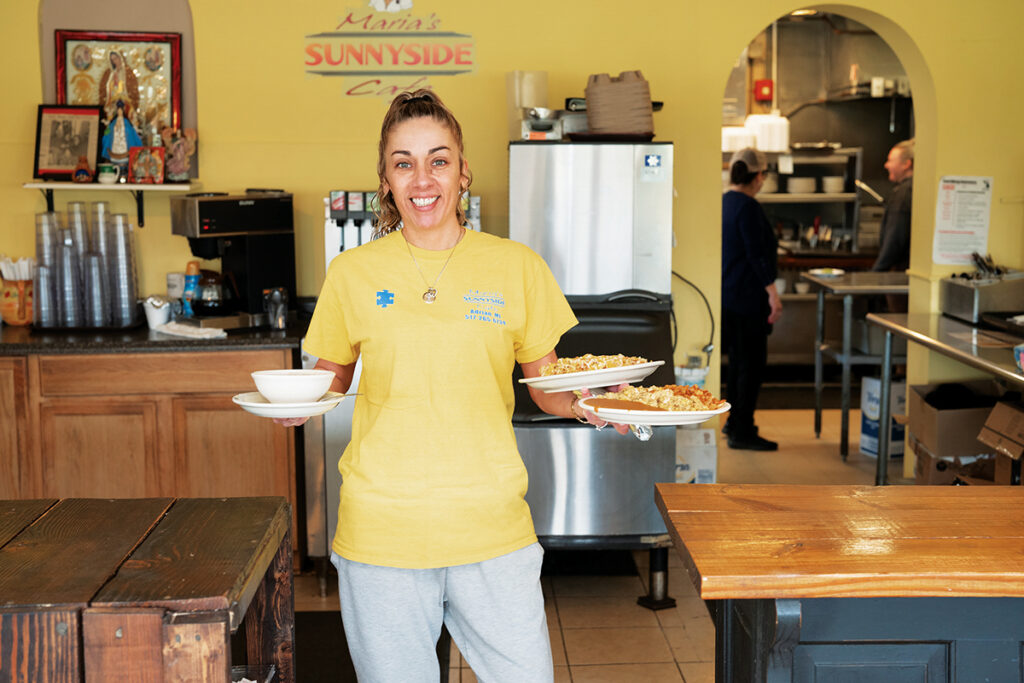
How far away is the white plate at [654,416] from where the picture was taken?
1.86 m

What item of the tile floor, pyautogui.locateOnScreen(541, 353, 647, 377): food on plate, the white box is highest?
pyautogui.locateOnScreen(541, 353, 647, 377): food on plate

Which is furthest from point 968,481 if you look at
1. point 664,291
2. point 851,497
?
point 851,497

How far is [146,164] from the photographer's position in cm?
421

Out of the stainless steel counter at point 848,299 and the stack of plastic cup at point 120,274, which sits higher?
the stack of plastic cup at point 120,274

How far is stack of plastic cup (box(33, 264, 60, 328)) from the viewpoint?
4.11m

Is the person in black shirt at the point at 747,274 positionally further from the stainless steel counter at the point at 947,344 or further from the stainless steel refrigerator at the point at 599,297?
the stainless steel refrigerator at the point at 599,297

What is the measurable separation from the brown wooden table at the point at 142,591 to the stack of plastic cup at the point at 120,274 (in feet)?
7.47

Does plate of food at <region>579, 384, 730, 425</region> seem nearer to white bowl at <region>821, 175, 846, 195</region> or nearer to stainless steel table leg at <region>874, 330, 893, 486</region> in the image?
stainless steel table leg at <region>874, 330, 893, 486</region>

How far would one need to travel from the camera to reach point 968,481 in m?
4.14

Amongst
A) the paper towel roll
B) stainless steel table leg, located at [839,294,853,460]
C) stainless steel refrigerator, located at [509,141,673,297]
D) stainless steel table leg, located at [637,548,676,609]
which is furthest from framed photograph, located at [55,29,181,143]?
stainless steel table leg, located at [839,294,853,460]

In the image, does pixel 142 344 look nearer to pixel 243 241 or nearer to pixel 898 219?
pixel 243 241

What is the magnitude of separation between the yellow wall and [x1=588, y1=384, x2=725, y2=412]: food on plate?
2.45 metres

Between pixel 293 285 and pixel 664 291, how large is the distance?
1475 mm

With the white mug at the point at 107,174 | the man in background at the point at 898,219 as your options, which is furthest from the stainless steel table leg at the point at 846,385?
the white mug at the point at 107,174
